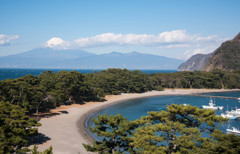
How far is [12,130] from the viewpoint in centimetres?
2106

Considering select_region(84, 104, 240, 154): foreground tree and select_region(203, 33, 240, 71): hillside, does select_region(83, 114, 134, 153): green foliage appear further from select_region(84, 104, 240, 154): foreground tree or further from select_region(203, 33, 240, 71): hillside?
select_region(203, 33, 240, 71): hillside

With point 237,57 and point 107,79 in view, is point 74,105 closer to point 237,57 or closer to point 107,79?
point 107,79

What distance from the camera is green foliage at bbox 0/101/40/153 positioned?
19.0 meters

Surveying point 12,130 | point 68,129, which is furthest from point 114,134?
point 68,129

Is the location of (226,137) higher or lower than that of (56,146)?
higher

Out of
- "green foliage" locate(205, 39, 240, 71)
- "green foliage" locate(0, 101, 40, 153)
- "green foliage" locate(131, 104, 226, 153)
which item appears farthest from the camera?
"green foliage" locate(205, 39, 240, 71)

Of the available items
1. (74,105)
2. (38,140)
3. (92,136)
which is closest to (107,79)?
(74,105)

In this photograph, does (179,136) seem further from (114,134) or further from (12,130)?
(12,130)

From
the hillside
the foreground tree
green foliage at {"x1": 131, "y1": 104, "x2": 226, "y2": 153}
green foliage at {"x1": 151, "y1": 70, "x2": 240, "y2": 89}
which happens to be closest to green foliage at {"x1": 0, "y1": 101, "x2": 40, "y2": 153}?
the foreground tree

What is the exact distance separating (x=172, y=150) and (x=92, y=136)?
17.7m

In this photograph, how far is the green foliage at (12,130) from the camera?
19047 mm

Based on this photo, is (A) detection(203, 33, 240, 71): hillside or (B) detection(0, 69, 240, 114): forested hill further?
(A) detection(203, 33, 240, 71): hillside

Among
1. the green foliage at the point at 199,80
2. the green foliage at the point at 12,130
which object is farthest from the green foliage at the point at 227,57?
the green foliage at the point at 12,130

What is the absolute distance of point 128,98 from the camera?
72438 millimetres
